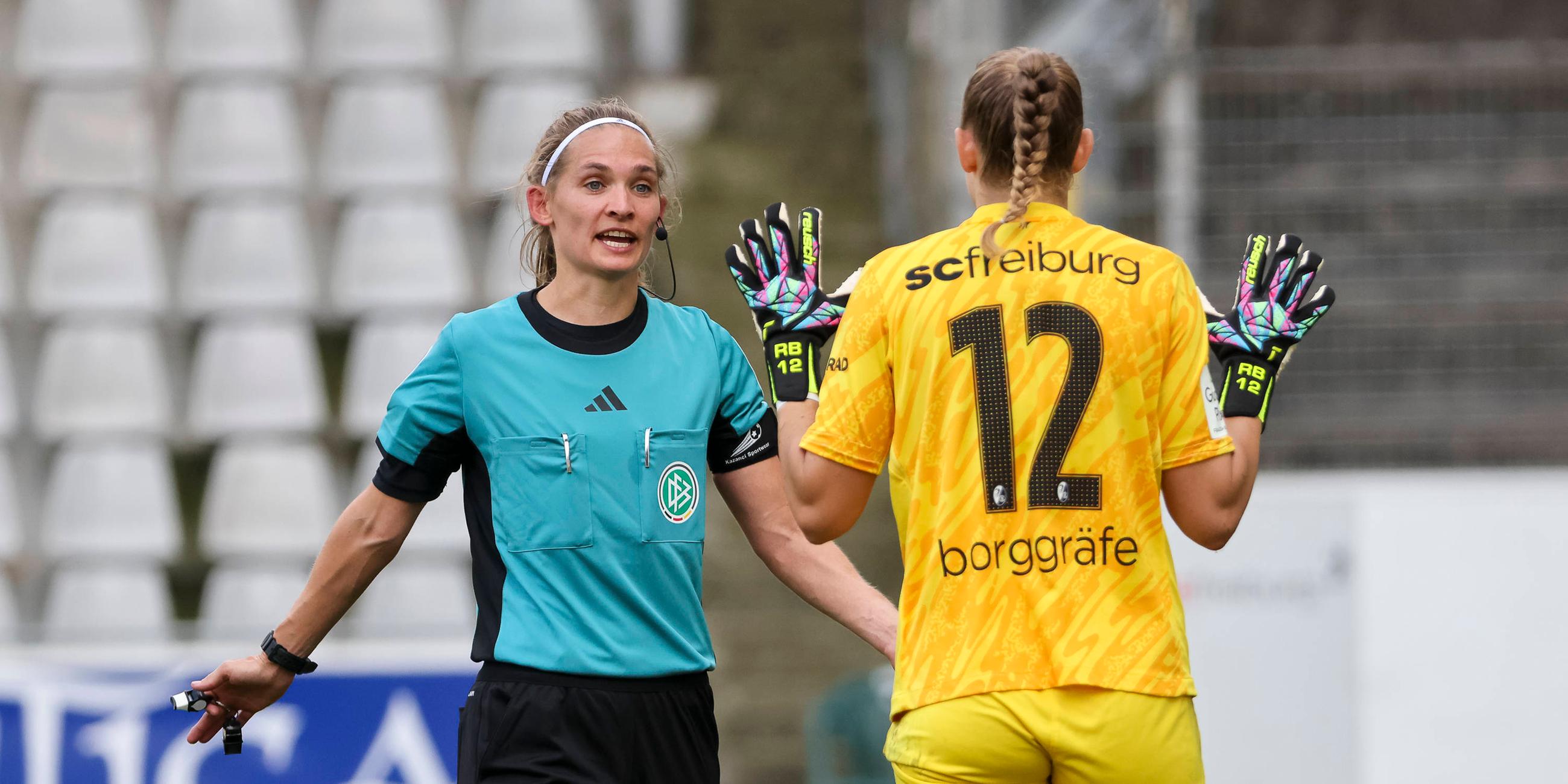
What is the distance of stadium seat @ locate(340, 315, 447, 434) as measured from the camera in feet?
24.0

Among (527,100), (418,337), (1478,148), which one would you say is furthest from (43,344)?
(1478,148)

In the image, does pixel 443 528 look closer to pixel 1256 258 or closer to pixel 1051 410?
pixel 1256 258

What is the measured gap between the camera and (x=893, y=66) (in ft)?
28.5

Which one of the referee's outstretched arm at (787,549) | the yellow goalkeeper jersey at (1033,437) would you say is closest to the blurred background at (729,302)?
the referee's outstretched arm at (787,549)

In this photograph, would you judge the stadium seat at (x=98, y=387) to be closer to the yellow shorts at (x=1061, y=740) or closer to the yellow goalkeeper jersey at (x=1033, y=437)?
the yellow goalkeeper jersey at (x=1033, y=437)

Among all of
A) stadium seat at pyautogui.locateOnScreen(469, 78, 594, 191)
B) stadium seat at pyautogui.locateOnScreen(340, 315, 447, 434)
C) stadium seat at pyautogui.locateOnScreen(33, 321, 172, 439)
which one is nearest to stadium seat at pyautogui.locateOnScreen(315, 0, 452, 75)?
stadium seat at pyautogui.locateOnScreen(469, 78, 594, 191)

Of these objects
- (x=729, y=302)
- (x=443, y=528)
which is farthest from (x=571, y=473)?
(x=729, y=302)

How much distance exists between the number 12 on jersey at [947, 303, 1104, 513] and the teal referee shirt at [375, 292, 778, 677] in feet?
1.92

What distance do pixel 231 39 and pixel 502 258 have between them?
2009mm

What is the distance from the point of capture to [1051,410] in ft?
6.92

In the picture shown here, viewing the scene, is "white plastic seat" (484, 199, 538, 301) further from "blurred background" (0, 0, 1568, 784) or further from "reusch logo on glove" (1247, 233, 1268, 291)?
"reusch logo on glove" (1247, 233, 1268, 291)

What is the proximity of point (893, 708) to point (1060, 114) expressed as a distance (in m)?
0.82

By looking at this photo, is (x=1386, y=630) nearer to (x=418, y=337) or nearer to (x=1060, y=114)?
(x=1060, y=114)

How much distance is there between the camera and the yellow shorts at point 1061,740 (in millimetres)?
2068
